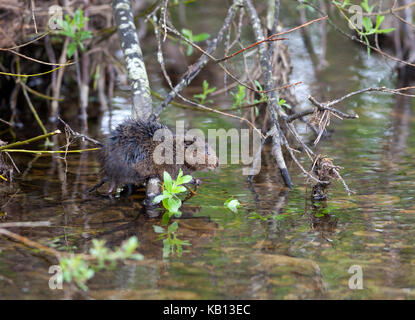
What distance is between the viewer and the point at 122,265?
147 inches

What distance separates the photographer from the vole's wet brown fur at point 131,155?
499 centimetres

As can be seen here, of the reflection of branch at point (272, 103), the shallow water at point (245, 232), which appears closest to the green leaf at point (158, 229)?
the shallow water at point (245, 232)

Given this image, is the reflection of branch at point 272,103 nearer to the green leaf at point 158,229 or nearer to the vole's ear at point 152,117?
the vole's ear at point 152,117

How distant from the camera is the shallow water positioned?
3.45m

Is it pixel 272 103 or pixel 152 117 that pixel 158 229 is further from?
pixel 272 103

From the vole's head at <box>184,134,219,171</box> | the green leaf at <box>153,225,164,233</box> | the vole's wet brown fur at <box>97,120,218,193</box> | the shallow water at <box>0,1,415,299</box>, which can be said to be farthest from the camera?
the vole's head at <box>184,134,219,171</box>

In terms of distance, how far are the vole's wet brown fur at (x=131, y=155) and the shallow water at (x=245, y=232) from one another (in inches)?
10.4

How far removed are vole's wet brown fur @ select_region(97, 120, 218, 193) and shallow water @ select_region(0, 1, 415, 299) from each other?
0.26m

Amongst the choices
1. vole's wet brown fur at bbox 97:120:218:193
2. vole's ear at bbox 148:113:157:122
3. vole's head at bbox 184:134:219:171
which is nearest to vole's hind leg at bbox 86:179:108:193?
vole's wet brown fur at bbox 97:120:218:193

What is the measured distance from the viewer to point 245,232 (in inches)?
169

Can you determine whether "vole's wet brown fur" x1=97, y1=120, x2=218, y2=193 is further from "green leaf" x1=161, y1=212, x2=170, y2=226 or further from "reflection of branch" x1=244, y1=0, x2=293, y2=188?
"reflection of branch" x1=244, y1=0, x2=293, y2=188
